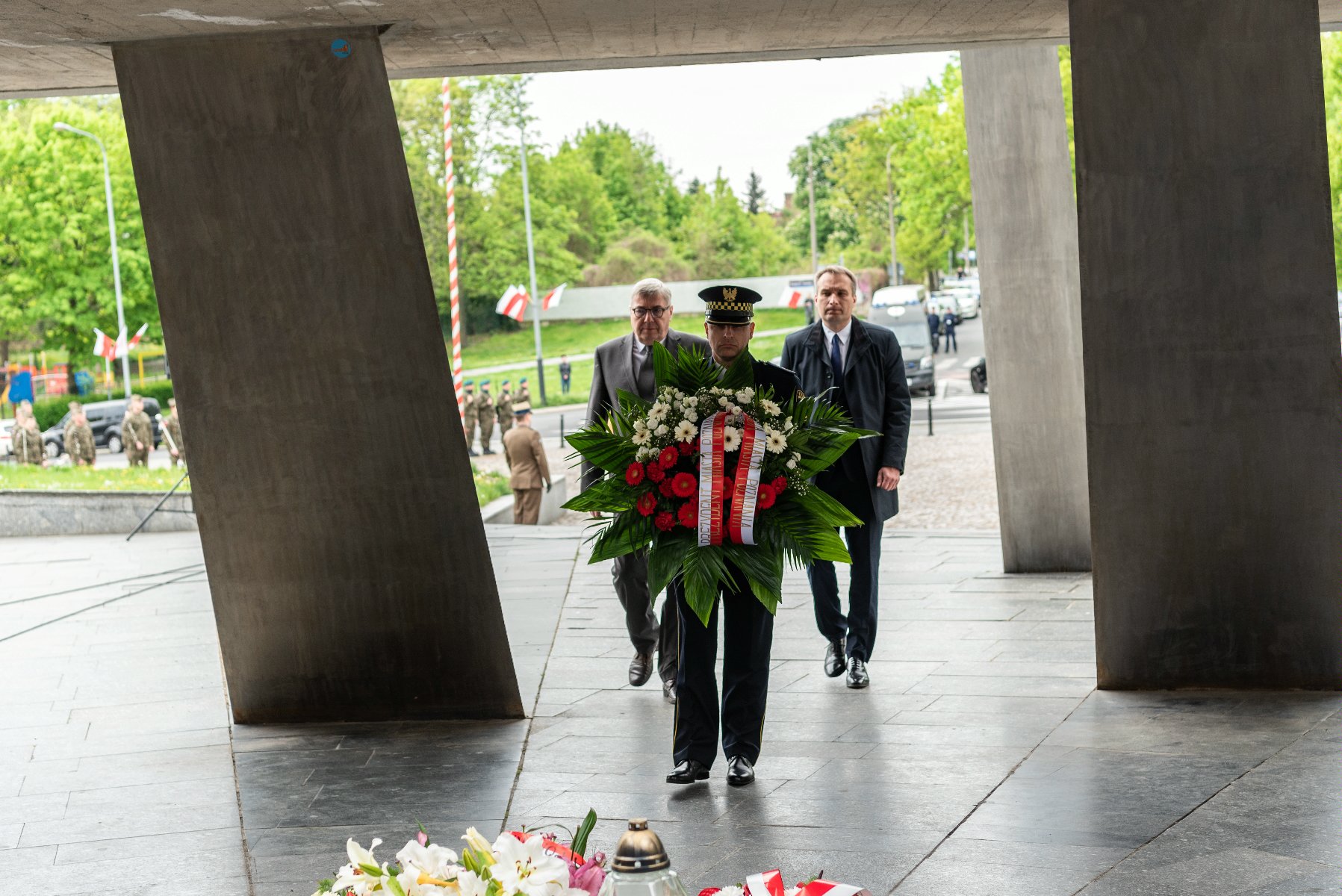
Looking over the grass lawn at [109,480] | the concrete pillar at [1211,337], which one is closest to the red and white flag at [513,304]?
the grass lawn at [109,480]

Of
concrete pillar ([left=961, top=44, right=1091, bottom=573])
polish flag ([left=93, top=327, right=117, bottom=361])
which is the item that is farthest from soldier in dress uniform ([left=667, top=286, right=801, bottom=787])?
polish flag ([left=93, top=327, right=117, bottom=361])

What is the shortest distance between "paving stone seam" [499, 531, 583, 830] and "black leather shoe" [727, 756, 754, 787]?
2.70 feet

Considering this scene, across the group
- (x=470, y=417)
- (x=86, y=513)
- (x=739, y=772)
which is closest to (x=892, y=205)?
(x=470, y=417)

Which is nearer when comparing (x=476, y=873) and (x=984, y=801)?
(x=476, y=873)

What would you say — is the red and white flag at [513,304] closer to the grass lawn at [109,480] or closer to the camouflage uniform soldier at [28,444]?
the grass lawn at [109,480]

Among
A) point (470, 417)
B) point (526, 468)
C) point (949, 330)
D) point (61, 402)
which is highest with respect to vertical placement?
point (526, 468)

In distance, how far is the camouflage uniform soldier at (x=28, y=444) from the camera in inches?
1037

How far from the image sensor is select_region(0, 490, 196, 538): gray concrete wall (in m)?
16.9

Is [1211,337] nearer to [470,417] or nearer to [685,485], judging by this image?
[685,485]

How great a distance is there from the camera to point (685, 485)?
5.32 m

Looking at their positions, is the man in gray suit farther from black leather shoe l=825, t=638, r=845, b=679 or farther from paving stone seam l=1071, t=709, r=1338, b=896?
paving stone seam l=1071, t=709, r=1338, b=896

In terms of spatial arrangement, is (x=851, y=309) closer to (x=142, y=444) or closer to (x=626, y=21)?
(x=626, y=21)

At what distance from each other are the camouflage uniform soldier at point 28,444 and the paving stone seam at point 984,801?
77.4 feet

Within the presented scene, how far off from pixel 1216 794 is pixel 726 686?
1802mm
